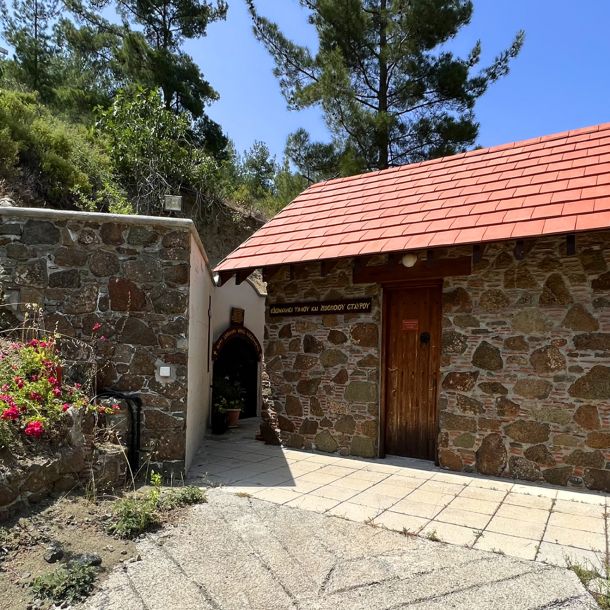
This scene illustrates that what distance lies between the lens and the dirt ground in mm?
3002

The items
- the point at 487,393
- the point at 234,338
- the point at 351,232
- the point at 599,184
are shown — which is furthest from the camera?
the point at 234,338

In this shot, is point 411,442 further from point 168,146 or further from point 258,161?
point 258,161

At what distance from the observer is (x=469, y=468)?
19.1ft

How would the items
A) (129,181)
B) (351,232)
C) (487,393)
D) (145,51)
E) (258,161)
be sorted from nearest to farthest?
(487,393) → (351,232) → (129,181) → (145,51) → (258,161)

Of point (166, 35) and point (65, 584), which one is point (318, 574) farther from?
point (166, 35)

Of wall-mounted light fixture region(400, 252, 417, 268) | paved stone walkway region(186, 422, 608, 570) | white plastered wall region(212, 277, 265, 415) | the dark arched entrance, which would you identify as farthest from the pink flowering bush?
the dark arched entrance

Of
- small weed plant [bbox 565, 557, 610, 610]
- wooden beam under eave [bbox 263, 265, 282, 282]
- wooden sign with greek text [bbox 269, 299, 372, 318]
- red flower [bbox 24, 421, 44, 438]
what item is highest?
wooden beam under eave [bbox 263, 265, 282, 282]

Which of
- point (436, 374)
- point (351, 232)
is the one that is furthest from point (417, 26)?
point (436, 374)

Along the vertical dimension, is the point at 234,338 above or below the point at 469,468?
above

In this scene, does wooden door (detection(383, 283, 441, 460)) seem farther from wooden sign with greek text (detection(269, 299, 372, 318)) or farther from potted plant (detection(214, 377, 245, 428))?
potted plant (detection(214, 377, 245, 428))

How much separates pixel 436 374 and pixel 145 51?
14141 mm

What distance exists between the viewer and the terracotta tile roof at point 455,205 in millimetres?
5266

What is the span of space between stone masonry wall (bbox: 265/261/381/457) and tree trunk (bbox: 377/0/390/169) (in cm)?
803

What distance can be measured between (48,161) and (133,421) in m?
7.38
